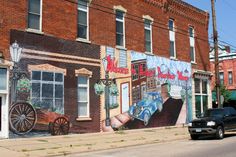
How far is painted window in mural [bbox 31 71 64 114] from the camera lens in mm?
19859

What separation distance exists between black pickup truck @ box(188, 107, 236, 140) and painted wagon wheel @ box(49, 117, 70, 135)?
650 centimetres

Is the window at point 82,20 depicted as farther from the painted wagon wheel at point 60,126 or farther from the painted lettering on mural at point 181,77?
the painted lettering on mural at point 181,77

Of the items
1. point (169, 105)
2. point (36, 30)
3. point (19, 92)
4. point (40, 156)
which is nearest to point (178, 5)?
point (169, 105)

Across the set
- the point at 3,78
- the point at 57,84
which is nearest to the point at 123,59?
the point at 57,84

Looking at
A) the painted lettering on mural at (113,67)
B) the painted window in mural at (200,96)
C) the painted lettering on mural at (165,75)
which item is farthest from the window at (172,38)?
the painted lettering on mural at (113,67)

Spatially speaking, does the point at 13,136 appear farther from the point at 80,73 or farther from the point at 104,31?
the point at 104,31

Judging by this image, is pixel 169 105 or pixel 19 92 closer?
pixel 19 92

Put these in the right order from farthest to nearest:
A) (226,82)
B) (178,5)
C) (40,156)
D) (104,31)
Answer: (226,82)
(178,5)
(104,31)
(40,156)

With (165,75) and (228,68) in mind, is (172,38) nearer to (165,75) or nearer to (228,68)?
(165,75)

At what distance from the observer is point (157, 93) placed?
93.9 ft

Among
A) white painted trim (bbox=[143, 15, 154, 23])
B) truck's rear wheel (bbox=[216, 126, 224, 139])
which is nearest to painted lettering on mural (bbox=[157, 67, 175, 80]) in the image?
white painted trim (bbox=[143, 15, 154, 23])

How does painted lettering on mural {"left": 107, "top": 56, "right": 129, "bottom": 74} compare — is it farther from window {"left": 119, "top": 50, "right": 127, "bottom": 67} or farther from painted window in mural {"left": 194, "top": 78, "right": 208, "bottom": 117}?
painted window in mural {"left": 194, "top": 78, "right": 208, "bottom": 117}

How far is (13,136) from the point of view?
61.4ft

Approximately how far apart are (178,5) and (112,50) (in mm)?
10029
